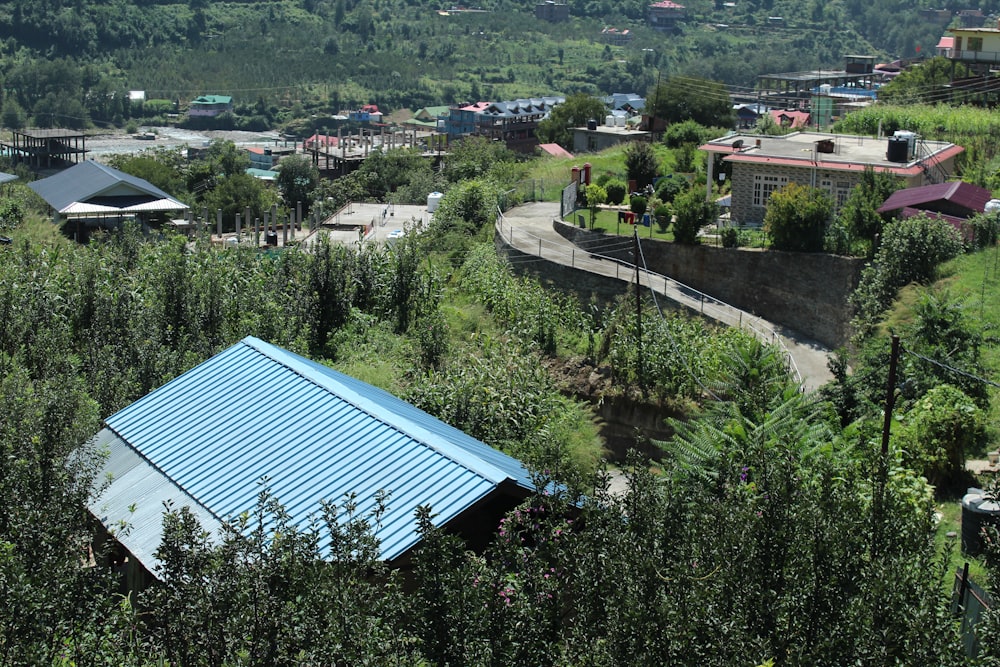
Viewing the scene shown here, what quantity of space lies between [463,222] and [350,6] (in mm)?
125092

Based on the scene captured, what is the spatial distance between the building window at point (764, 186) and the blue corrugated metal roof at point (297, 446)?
52.8ft

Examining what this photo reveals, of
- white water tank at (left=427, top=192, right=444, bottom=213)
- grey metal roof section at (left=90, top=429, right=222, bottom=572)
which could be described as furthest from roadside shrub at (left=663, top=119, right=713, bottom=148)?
grey metal roof section at (left=90, top=429, right=222, bottom=572)

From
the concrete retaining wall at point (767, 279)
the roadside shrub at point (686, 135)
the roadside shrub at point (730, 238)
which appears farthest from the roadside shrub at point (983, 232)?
the roadside shrub at point (686, 135)

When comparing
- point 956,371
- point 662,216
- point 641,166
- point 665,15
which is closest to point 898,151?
point 662,216

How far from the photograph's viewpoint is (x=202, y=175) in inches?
2258

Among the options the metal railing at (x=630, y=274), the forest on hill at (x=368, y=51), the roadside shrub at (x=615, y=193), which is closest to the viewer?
the metal railing at (x=630, y=274)

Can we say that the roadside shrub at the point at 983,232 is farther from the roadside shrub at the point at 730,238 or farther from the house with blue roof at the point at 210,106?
the house with blue roof at the point at 210,106

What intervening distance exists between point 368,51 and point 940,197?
114322 mm

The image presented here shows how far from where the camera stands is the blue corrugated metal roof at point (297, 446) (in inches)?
408

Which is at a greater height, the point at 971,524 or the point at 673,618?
the point at 673,618

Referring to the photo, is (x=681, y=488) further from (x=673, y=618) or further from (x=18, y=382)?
(x=18, y=382)

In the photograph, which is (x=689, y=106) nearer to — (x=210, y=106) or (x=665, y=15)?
(x=210, y=106)

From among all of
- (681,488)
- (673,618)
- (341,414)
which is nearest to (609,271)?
(341,414)

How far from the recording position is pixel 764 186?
28.1 meters
